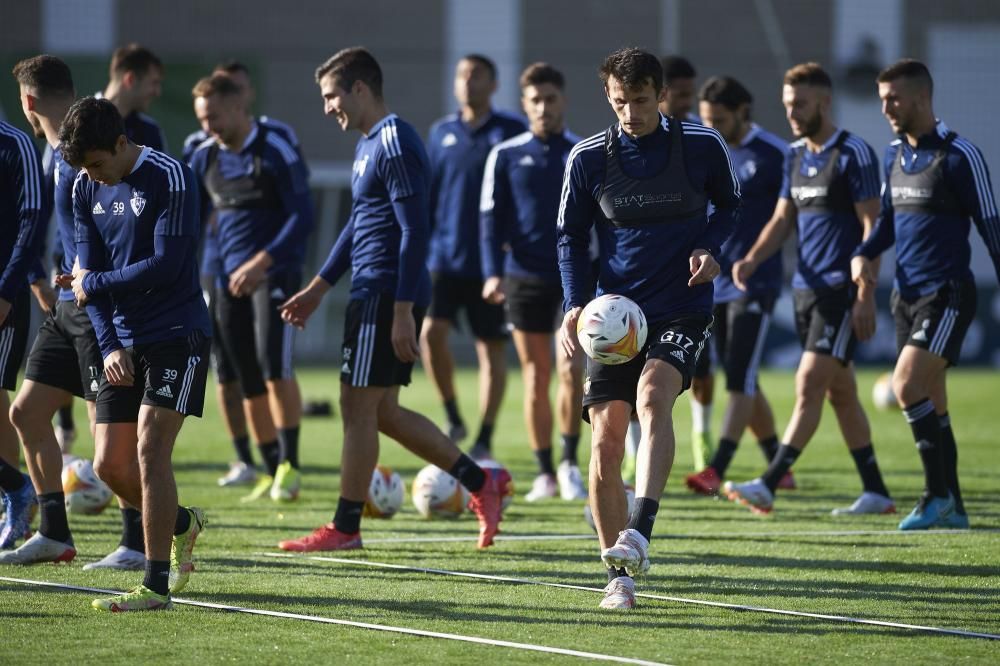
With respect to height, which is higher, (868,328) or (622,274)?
(622,274)

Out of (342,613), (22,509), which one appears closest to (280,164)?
(22,509)

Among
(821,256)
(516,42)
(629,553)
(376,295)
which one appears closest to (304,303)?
(376,295)

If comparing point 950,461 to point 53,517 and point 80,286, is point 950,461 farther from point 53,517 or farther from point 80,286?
point 80,286

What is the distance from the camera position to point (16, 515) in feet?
23.2

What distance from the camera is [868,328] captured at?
8320mm

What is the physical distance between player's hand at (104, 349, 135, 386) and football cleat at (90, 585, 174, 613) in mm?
828

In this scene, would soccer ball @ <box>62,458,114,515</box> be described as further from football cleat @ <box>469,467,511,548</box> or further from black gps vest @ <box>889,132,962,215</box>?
black gps vest @ <box>889,132,962,215</box>

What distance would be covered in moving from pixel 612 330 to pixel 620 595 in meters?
1.06

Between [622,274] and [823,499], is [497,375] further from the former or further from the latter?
[622,274]

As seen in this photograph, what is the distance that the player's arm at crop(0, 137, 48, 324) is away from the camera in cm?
661

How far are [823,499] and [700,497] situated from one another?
2.58ft

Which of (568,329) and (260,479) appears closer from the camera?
(568,329)

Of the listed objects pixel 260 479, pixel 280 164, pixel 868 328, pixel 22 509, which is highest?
pixel 280 164

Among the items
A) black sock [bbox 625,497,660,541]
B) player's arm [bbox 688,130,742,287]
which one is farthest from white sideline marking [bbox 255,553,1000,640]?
player's arm [bbox 688,130,742,287]
